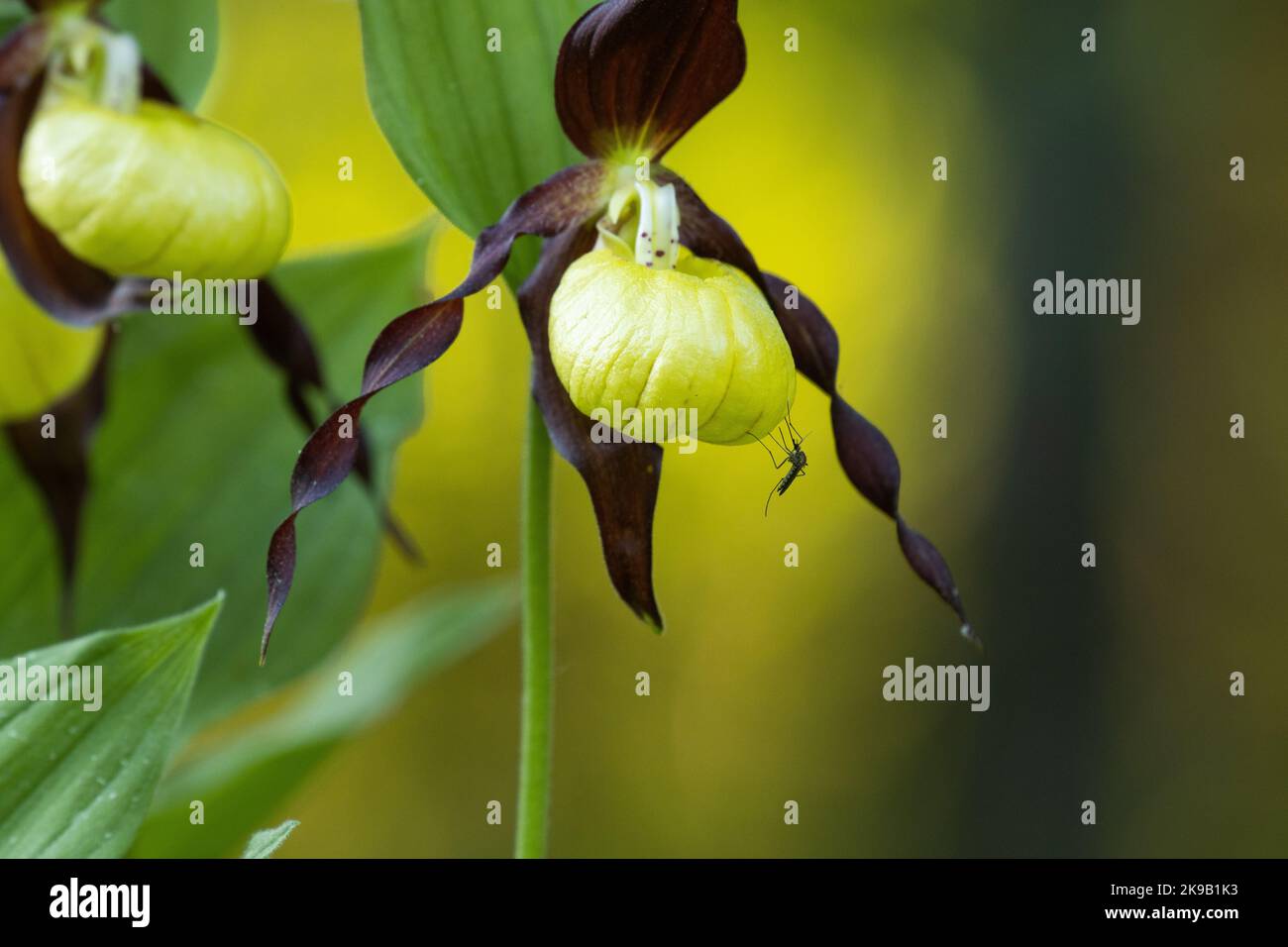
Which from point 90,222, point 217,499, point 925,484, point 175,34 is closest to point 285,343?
point 90,222

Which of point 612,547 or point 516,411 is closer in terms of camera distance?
point 612,547

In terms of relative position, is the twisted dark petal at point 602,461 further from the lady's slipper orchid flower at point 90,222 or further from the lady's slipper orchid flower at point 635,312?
the lady's slipper orchid flower at point 90,222

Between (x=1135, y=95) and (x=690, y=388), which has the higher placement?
(x=1135, y=95)

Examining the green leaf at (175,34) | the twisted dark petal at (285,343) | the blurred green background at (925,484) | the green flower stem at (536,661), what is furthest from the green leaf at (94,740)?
the blurred green background at (925,484)

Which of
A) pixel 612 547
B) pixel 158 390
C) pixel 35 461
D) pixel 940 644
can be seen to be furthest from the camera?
pixel 940 644

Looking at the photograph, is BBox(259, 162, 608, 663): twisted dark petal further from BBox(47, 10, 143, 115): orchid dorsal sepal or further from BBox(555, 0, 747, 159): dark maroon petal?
BBox(47, 10, 143, 115): orchid dorsal sepal
